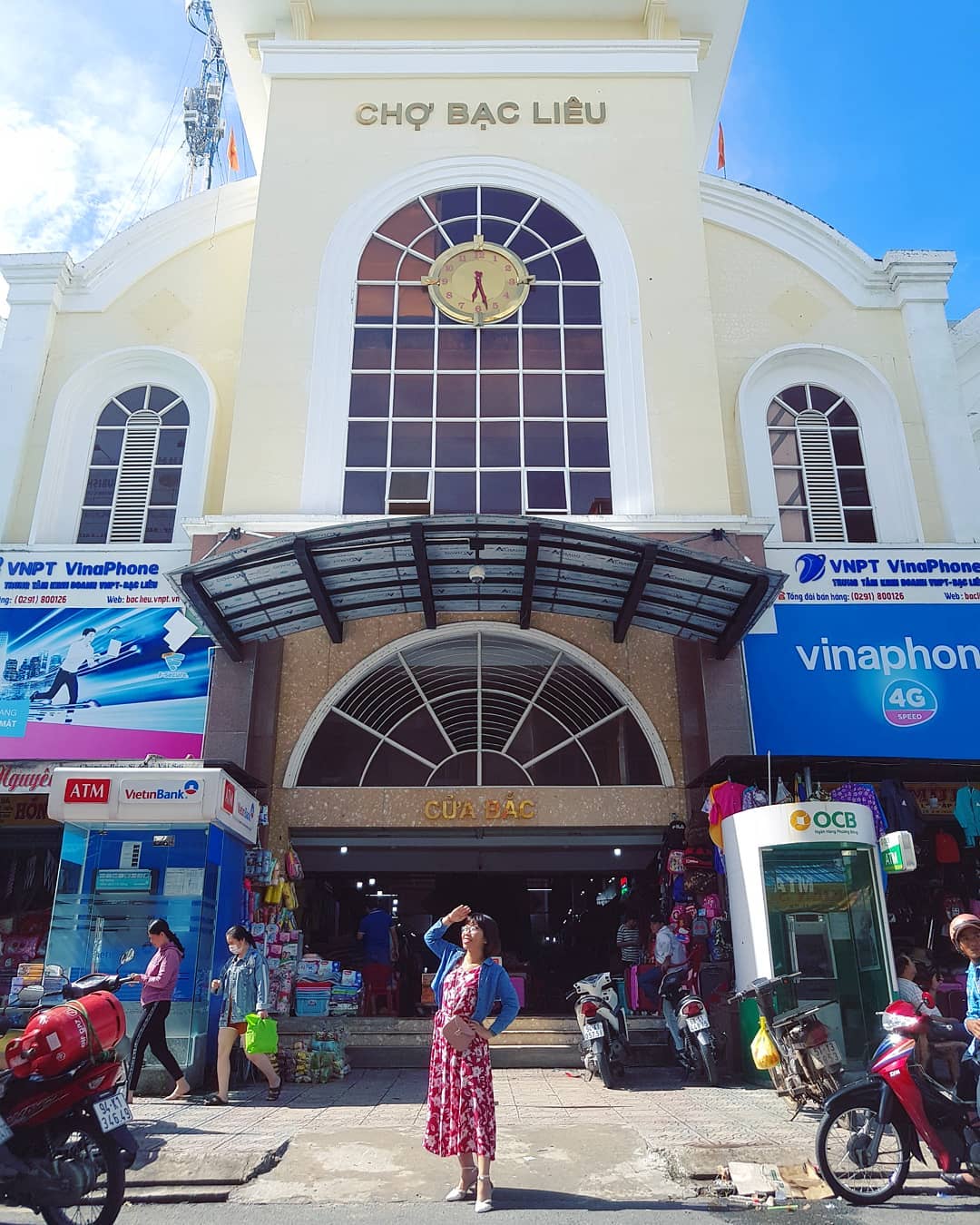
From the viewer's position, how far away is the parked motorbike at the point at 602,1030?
30.7ft

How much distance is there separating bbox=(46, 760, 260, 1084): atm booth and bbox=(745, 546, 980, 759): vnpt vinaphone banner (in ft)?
21.5

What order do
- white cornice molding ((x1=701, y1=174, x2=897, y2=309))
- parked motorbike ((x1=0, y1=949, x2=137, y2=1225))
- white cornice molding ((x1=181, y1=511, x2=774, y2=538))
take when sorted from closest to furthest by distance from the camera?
parked motorbike ((x1=0, y1=949, x2=137, y2=1225)) → white cornice molding ((x1=181, y1=511, x2=774, y2=538)) → white cornice molding ((x1=701, y1=174, x2=897, y2=309))

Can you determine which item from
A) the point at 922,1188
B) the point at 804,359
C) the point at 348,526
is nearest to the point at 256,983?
the point at 348,526

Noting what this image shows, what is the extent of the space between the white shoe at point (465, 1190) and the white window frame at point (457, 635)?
7.47 metres

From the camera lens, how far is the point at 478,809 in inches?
490

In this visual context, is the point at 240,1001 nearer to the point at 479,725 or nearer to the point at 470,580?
the point at 479,725

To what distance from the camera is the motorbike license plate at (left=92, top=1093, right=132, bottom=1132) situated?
16.2 feet

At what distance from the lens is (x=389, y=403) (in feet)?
47.0

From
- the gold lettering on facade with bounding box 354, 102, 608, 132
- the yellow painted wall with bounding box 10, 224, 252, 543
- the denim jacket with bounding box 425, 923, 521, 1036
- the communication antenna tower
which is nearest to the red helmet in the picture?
the denim jacket with bounding box 425, 923, 521, 1036

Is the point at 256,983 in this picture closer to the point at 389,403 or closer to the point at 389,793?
the point at 389,793

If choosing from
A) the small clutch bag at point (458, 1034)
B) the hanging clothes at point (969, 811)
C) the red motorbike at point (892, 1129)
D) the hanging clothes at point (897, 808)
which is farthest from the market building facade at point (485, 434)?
the small clutch bag at point (458, 1034)

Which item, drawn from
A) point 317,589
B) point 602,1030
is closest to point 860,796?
point 602,1030

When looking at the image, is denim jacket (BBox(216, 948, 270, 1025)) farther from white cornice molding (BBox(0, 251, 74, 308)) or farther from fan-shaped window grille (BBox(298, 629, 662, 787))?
white cornice molding (BBox(0, 251, 74, 308))

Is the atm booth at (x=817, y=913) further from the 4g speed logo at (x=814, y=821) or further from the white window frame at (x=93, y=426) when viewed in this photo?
the white window frame at (x=93, y=426)
